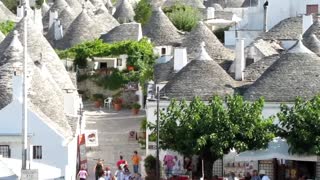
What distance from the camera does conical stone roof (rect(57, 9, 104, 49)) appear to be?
71188 mm

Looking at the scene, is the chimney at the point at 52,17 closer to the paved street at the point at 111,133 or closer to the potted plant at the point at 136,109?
the paved street at the point at 111,133

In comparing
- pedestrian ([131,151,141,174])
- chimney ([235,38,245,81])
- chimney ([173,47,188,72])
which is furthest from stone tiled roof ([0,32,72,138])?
chimney ([235,38,245,81])

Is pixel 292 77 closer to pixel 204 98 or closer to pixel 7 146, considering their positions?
pixel 204 98

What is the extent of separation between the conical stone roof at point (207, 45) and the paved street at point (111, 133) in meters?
4.30

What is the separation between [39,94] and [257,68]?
35.6 feet

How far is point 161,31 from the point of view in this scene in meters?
69.4

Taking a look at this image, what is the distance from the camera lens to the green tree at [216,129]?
35.2 meters

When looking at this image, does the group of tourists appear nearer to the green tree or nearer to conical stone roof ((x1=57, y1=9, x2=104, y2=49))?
the green tree

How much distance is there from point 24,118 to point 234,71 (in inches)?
615

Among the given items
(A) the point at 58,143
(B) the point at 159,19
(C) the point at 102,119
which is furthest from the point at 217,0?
(A) the point at 58,143

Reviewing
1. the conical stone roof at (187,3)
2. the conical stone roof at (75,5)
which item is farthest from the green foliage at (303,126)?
the conical stone roof at (75,5)

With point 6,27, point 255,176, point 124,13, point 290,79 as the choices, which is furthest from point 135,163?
point 124,13

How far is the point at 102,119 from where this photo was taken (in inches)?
2008

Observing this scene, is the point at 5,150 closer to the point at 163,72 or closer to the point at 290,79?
the point at 290,79
